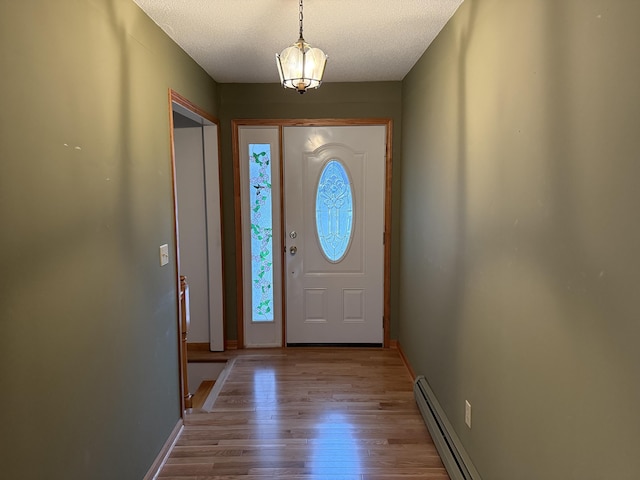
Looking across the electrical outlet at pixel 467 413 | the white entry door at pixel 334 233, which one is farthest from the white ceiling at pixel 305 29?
the electrical outlet at pixel 467 413

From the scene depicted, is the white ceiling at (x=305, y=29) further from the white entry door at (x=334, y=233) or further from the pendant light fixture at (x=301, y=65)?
the white entry door at (x=334, y=233)

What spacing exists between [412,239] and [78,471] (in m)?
2.55

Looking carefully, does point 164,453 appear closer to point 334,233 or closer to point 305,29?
point 334,233

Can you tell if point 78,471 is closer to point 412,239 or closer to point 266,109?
point 412,239

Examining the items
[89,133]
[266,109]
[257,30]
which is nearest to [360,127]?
[266,109]

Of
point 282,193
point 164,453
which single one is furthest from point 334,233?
A: point 164,453

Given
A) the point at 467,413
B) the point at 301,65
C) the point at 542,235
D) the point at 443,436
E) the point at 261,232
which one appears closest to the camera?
the point at 542,235

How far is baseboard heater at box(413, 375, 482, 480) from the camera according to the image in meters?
2.03

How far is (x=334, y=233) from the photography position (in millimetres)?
3840

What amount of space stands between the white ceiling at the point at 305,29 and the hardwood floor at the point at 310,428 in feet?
7.76

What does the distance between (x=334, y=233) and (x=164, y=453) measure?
2187 millimetres

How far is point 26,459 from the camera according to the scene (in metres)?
1.26

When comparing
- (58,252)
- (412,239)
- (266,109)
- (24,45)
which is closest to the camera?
(24,45)

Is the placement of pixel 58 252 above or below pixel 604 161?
below
